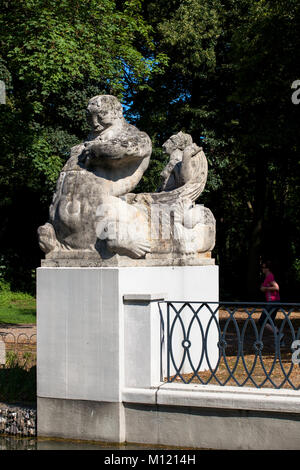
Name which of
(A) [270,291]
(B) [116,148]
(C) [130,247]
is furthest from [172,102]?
(C) [130,247]

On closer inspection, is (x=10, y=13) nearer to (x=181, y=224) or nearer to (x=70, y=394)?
(x=181, y=224)

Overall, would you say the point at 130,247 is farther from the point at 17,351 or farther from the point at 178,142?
the point at 17,351

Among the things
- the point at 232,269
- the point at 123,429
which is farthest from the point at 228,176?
the point at 123,429

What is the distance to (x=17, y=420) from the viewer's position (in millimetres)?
6840

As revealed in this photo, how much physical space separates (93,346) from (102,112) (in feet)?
7.93

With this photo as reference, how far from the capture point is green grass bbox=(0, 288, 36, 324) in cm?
1870

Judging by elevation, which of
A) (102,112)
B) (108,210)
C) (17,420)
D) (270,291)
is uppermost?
(102,112)

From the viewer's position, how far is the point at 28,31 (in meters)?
14.5

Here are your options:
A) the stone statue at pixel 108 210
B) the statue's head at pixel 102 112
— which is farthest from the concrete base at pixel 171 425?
the statue's head at pixel 102 112

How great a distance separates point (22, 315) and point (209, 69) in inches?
439

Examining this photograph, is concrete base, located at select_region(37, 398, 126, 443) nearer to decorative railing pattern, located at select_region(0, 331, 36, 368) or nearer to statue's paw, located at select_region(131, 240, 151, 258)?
statue's paw, located at select_region(131, 240, 151, 258)

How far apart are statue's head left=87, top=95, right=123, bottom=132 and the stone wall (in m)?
3.02

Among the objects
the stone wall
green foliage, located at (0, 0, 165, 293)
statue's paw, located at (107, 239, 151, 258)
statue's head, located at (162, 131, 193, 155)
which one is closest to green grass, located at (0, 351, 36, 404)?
the stone wall

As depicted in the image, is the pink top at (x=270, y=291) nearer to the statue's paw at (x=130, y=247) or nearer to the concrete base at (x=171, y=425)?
the statue's paw at (x=130, y=247)
